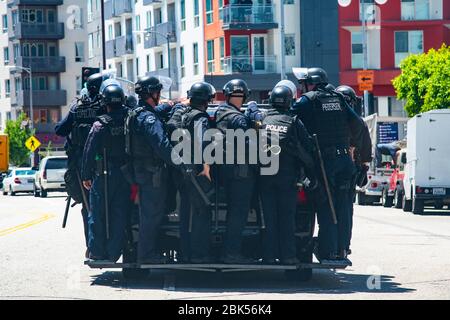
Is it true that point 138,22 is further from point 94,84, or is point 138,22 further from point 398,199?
point 94,84

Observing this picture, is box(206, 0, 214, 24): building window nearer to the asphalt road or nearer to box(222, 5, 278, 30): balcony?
box(222, 5, 278, 30): balcony

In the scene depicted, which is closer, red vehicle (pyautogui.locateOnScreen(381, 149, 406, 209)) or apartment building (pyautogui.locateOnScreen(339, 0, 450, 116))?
red vehicle (pyautogui.locateOnScreen(381, 149, 406, 209))

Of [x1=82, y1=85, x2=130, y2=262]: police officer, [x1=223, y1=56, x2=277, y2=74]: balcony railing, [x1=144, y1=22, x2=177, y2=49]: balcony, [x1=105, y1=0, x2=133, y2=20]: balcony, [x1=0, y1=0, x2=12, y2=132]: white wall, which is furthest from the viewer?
[x1=0, y1=0, x2=12, y2=132]: white wall

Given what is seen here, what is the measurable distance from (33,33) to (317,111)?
88808mm

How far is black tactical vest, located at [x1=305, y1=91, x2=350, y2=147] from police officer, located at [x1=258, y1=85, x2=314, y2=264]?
1.15 feet

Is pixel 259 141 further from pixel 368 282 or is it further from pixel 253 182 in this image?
pixel 368 282

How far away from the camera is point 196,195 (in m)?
12.8

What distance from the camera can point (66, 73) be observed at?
102 m

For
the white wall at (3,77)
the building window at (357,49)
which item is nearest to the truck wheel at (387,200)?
the building window at (357,49)

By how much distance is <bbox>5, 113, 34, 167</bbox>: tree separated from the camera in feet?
301

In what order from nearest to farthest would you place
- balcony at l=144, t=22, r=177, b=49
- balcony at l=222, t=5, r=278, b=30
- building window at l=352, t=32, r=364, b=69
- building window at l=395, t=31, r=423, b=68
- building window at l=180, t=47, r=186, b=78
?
1. building window at l=395, t=31, r=423, b=68
2. building window at l=352, t=32, r=364, b=69
3. balcony at l=222, t=5, r=278, b=30
4. building window at l=180, t=47, r=186, b=78
5. balcony at l=144, t=22, r=177, b=49

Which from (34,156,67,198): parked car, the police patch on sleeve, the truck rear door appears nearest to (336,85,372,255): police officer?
the police patch on sleeve

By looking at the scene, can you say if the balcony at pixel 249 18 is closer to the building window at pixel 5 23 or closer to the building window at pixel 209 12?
the building window at pixel 209 12

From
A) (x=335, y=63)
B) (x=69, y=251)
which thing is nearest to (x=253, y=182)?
(x=69, y=251)
